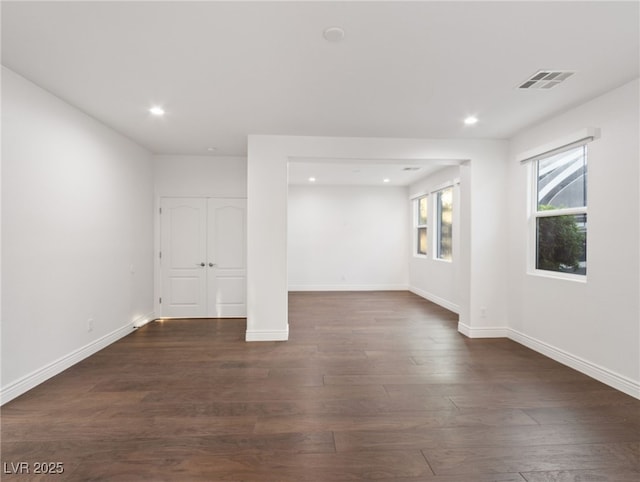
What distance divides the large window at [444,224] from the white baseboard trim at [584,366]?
2.29 m

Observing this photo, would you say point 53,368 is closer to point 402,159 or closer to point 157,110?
point 157,110

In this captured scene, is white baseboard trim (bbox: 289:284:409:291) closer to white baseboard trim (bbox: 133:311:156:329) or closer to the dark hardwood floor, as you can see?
white baseboard trim (bbox: 133:311:156:329)

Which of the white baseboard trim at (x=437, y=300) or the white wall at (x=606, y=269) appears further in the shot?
the white baseboard trim at (x=437, y=300)

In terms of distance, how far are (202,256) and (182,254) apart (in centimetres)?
33

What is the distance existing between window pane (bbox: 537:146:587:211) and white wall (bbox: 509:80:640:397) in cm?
20

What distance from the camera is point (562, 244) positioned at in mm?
3398

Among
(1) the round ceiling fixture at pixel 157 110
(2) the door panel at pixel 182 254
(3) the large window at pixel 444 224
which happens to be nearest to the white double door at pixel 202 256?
(2) the door panel at pixel 182 254

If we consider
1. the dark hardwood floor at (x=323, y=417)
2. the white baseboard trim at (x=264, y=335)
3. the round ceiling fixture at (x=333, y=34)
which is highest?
the round ceiling fixture at (x=333, y=34)

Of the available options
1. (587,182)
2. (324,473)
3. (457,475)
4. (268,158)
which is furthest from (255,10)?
(587,182)

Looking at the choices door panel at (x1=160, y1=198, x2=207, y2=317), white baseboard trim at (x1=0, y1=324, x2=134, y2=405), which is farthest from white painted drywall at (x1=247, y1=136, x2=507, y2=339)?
white baseboard trim at (x1=0, y1=324, x2=134, y2=405)

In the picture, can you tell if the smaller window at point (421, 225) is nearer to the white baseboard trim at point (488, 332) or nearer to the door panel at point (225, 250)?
the white baseboard trim at point (488, 332)

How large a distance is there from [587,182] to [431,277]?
148 inches

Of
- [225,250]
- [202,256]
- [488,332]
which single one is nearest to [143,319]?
[202,256]

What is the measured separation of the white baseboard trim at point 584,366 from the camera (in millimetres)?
2580
